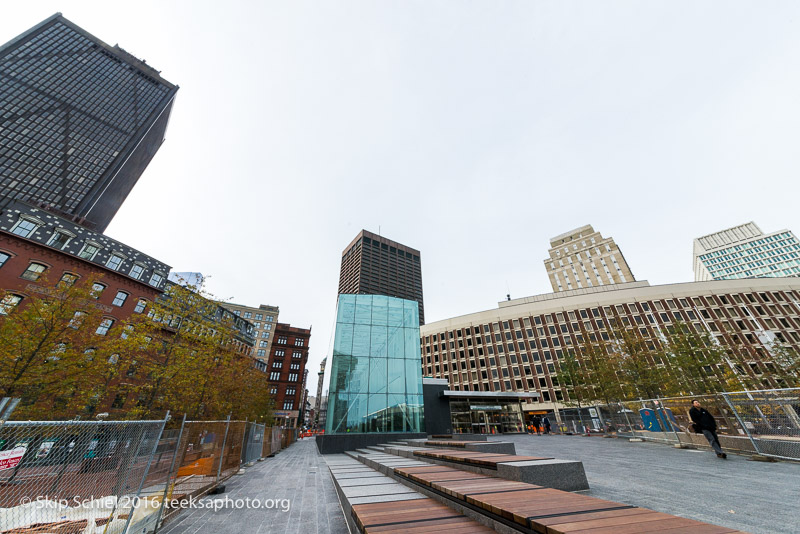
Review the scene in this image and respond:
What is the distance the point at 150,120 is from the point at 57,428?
107495 millimetres

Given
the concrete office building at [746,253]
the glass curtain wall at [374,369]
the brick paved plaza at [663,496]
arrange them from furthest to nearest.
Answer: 1. the concrete office building at [746,253]
2. the glass curtain wall at [374,369]
3. the brick paved plaza at [663,496]

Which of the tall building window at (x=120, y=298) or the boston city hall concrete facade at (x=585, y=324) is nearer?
the tall building window at (x=120, y=298)

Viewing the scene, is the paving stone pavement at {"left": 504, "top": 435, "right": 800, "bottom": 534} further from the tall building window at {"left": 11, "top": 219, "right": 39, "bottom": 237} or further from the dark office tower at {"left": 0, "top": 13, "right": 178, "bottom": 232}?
the dark office tower at {"left": 0, "top": 13, "right": 178, "bottom": 232}

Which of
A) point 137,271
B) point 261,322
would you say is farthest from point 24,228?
point 261,322

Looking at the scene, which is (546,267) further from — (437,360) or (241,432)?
(241,432)

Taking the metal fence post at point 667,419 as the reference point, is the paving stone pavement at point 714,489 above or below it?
below

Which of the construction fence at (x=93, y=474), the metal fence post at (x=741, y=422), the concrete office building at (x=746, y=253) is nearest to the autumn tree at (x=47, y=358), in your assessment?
the construction fence at (x=93, y=474)

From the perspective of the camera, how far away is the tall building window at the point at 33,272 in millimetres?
22734

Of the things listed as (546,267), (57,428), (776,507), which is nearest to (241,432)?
(57,428)

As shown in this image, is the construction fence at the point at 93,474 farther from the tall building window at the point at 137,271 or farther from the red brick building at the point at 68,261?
the tall building window at the point at 137,271

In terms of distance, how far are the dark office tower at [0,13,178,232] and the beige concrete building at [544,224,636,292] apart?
344 ft

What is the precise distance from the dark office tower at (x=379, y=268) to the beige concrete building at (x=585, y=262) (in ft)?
184

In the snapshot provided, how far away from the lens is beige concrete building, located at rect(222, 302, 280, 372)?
6594 centimetres

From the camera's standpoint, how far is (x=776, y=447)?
7.17 metres
